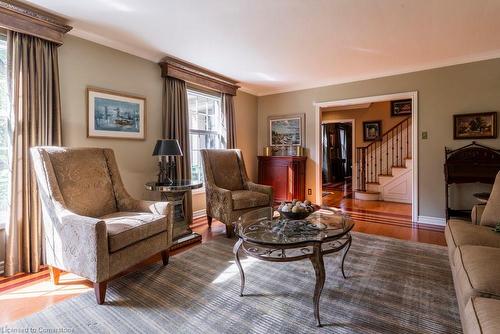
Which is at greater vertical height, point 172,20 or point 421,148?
point 172,20

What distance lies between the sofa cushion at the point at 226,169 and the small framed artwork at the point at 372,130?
4201mm

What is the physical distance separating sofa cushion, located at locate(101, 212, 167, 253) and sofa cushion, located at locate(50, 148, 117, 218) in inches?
6.2

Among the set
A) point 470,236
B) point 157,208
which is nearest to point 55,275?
point 157,208

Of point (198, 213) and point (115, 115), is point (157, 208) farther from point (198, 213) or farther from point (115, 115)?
point (198, 213)

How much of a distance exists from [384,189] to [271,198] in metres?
3.63

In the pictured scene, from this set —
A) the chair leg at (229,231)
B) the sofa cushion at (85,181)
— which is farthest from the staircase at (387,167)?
the sofa cushion at (85,181)

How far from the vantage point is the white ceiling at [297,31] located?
2.33m

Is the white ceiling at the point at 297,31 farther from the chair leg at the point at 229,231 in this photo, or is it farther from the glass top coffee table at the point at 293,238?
the chair leg at the point at 229,231

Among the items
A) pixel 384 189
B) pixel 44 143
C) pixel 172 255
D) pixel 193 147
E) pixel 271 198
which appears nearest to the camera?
pixel 44 143

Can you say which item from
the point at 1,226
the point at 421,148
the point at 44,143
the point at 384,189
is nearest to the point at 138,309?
the point at 1,226

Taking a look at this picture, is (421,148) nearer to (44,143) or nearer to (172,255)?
(172,255)

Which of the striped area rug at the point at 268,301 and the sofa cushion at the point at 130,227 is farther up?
the sofa cushion at the point at 130,227

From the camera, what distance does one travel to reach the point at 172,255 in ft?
8.99

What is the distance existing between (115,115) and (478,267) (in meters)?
3.55
